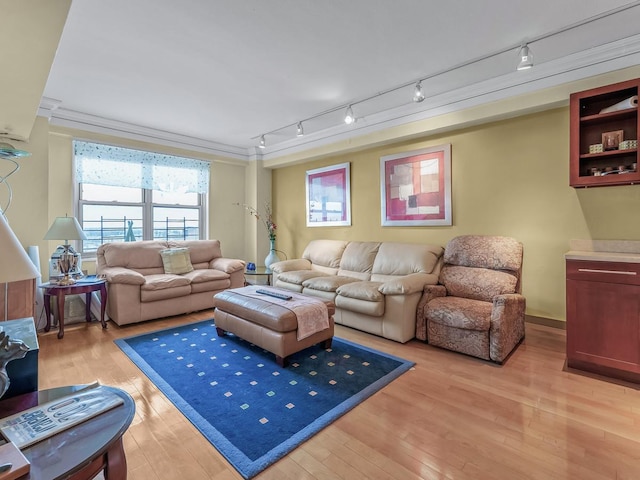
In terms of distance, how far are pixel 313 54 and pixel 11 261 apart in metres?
2.48

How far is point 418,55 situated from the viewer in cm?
269

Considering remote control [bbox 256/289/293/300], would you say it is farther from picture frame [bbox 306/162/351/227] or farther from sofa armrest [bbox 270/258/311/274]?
picture frame [bbox 306/162/351/227]

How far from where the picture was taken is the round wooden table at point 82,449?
91 cm

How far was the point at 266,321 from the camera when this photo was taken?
2674 mm

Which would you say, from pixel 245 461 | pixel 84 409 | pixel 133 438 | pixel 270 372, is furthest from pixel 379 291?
pixel 84 409

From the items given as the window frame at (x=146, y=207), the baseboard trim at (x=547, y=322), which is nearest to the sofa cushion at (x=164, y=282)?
the window frame at (x=146, y=207)

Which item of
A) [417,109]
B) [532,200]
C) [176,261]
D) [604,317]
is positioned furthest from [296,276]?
[604,317]

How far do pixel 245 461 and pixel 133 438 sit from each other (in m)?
0.69

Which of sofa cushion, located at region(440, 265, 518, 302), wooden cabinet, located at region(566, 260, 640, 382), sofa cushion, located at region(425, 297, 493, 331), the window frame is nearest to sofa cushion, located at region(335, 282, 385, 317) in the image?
sofa cushion, located at region(425, 297, 493, 331)

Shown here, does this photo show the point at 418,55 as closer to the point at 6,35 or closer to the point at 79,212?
the point at 6,35

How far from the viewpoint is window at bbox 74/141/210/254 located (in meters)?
4.34

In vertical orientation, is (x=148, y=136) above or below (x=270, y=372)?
above

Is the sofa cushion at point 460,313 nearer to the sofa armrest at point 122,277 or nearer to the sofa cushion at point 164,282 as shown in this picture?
the sofa cushion at point 164,282

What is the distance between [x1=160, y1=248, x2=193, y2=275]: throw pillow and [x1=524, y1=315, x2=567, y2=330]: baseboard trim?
4235 millimetres
